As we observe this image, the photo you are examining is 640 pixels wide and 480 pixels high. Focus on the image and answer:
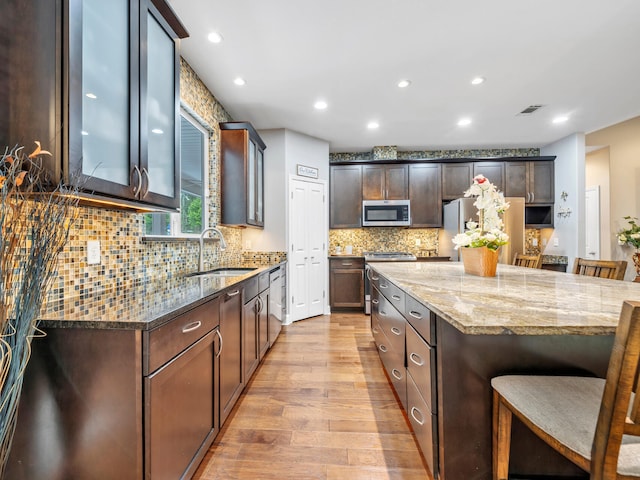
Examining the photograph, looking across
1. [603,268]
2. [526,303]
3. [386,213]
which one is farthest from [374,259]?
[526,303]

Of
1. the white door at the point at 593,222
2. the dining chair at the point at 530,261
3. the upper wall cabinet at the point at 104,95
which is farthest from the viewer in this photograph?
the white door at the point at 593,222

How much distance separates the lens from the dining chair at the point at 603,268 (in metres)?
1.89

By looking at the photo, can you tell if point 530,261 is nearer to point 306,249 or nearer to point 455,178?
point 455,178

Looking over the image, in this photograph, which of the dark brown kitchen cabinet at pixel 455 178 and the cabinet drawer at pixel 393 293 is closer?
the cabinet drawer at pixel 393 293

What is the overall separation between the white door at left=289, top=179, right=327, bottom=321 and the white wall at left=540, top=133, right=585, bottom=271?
3.81 meters

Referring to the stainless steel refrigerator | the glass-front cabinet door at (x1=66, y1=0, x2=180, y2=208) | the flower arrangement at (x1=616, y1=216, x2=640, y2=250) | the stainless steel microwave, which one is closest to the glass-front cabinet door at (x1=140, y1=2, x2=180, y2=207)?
the glass-front cabinet door at (x1=66, y1=0, x2=180, y2=208)

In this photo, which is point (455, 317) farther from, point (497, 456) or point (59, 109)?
point (59, 109)

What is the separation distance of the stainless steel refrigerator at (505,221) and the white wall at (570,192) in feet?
2.35

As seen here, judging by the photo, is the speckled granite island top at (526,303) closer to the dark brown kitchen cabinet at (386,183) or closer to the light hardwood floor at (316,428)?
the light hardwood floor at (316,428)

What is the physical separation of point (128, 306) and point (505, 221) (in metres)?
4.93

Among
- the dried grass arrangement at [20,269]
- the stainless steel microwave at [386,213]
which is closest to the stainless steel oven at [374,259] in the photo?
the stainless steel microwave at [386,213]

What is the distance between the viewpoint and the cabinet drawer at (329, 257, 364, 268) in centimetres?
459

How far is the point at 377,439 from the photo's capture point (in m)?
1.67

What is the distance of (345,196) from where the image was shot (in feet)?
15.8
